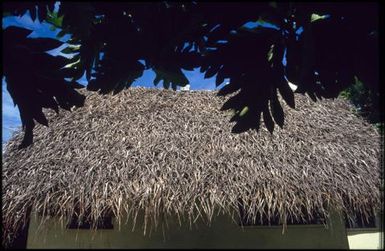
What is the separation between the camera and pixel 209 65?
1.64 metres

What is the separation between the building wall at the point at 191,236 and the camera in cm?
450

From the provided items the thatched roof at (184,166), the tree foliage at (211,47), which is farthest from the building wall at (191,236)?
the tree foliage at (211,47)

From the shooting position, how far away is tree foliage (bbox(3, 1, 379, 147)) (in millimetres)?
1382

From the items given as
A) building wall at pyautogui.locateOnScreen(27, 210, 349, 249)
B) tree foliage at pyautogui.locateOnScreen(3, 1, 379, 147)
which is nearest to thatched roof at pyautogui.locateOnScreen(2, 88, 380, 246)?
building wall at pyautogui.locateOnScreen(27, 210, 349, 249)

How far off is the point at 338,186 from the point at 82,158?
354 centimetres

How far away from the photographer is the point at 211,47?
159 cm

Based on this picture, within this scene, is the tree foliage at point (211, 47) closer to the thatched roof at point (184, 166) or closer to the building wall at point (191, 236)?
the thatched roof at point (184, 166)

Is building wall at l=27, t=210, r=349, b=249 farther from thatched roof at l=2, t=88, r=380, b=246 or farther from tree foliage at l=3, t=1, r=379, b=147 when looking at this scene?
tree foliage at l=3, t=1, r=379, b=147

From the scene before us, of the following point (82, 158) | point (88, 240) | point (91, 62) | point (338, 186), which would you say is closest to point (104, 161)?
point (82, 158)

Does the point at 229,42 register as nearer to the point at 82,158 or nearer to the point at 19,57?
the point at 19,57

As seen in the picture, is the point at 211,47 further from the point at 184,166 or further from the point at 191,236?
the point at 191,236

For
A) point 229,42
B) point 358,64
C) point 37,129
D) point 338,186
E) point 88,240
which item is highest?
point 37,129

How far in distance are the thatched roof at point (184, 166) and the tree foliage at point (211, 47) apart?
2.44m

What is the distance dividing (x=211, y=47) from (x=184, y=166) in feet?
9.61
